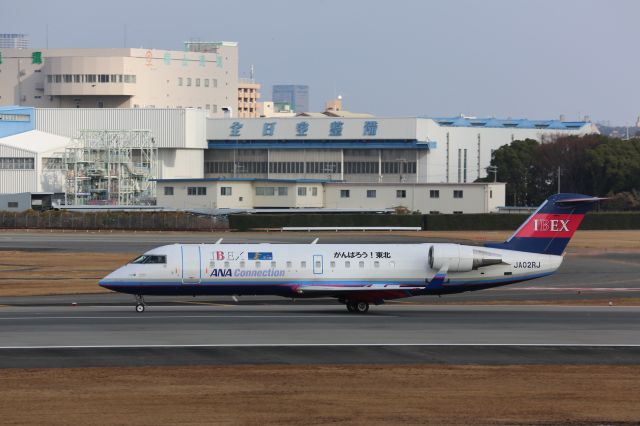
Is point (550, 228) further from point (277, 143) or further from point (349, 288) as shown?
point (277, 143)

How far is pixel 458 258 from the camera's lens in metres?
41.8

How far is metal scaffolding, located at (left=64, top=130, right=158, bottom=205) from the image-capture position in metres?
124

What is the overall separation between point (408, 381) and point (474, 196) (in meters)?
93.1

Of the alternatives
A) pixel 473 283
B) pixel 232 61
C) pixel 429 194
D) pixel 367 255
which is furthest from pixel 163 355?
pixel 232 61

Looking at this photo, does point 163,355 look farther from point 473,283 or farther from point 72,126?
point 72,126

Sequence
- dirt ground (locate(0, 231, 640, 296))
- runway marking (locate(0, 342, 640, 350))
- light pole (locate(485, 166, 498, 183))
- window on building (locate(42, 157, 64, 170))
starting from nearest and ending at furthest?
runway marking (locate(0, 342, 640, 350)) → dirt ground (locate(0, 231, 640, 296)) → window on building (locate(42, 157, 64, 170)) → light pole (locate(485, 166, 498, 183))

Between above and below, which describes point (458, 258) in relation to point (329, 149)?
→ below

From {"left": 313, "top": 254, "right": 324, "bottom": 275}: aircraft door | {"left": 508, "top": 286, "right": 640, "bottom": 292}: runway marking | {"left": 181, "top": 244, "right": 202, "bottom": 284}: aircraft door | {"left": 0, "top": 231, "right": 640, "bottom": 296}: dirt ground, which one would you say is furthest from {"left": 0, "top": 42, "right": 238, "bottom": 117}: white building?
{"left": 181, "top": 244, "right": 202, "bottom": 284}: aircraft door

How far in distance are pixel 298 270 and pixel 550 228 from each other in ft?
35.8

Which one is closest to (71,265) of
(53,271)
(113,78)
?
(53,271)

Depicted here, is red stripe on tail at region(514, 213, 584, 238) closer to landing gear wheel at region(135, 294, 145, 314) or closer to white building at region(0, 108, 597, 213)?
landing gear wheel at region(135, 294, 145, 314)

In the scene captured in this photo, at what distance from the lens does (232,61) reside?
591 feet

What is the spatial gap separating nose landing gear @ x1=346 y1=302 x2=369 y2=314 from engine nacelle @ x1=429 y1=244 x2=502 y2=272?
3.07 meters

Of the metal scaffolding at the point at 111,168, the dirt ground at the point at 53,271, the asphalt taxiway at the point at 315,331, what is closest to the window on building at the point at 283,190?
the metal scaffolding at the point at 111,168
